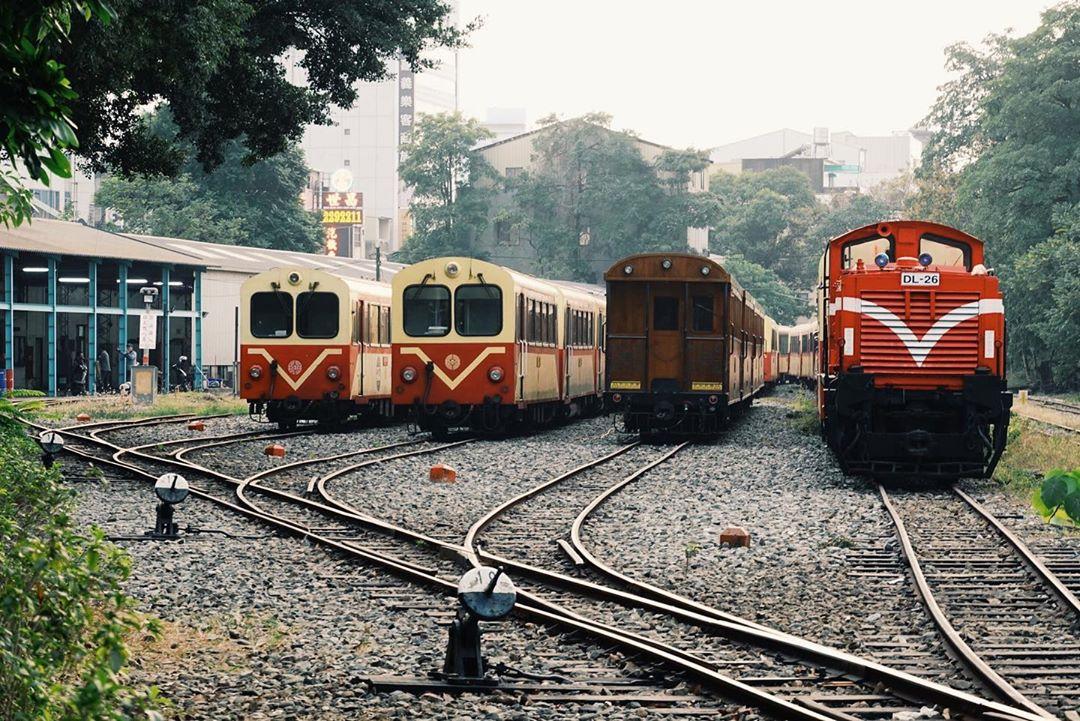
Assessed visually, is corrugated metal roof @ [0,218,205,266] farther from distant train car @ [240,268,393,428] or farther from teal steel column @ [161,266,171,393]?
distant train car @ [240,268,393,428]

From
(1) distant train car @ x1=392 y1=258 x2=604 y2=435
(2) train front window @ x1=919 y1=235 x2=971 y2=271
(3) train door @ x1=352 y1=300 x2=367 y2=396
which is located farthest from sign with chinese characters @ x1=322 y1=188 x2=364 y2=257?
(2) train front window @ x1=919 y1=235 x2=971 y2=271

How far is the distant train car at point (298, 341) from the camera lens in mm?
25938

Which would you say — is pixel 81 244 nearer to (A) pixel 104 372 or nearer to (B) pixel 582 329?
(A) pixel 104 372

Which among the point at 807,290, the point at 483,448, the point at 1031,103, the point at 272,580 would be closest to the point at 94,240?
the point at 483,448

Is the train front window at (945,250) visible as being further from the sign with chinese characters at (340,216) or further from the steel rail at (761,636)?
the sign with chinese characters at (340,216)

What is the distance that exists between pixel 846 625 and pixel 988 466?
9122 mm

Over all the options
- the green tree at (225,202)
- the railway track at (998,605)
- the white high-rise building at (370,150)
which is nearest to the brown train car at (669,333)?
the railway track at (998,605)

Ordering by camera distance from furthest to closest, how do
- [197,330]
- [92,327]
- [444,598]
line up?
[197,330], [92,327], [444,598]

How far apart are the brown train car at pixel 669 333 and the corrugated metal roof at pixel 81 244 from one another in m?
18.7

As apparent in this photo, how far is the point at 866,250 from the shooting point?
17.7 meters

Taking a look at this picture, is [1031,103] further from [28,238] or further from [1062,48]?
[28,238]

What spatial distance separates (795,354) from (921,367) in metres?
45.4

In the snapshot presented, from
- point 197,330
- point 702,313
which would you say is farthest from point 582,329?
point 197,330

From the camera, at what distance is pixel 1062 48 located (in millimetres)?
49719
